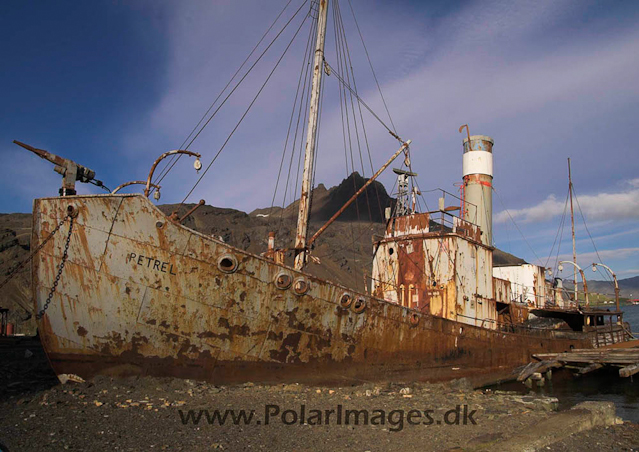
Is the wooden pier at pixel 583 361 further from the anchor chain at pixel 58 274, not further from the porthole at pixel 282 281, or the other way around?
the anchor chain at pixel 58 274

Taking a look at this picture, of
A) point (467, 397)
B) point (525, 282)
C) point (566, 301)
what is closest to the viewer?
point (467, 397)

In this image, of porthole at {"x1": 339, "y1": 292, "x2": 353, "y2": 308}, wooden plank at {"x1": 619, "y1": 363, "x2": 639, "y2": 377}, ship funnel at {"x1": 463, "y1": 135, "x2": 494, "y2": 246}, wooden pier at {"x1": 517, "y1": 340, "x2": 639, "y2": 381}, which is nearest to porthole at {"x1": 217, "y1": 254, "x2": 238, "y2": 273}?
porthole at {"x1": 339, "y1": 292, "x2": 353, "y2": 308}

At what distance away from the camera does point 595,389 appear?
57.2 feet

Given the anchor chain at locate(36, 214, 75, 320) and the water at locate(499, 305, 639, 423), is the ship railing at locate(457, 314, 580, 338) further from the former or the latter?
the anchor chain at locate(36, 214, 75, 320)

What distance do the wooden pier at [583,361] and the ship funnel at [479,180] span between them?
5.68m

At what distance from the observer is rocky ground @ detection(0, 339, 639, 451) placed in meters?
6.94

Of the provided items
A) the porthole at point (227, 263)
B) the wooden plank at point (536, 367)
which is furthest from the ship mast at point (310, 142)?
the wooden plank at point (536, 367)

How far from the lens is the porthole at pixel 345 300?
11.6 meters

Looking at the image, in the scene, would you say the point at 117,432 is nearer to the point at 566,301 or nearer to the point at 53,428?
the point at 53,428

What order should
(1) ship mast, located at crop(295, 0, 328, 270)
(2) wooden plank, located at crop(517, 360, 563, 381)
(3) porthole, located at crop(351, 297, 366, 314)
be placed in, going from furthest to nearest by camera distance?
(2) wooden plank, located at crop(517, 360, 563, 381) < (1) ship mast, located at crop(295, 0, 328, 270) < (3) porthole, located at crop(351, 297, 366, 314)

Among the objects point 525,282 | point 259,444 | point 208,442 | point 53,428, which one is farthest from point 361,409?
point 525,282

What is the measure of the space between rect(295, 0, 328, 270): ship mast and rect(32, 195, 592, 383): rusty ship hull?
6.28ft

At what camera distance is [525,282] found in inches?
918

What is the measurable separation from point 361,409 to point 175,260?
16.5ft
